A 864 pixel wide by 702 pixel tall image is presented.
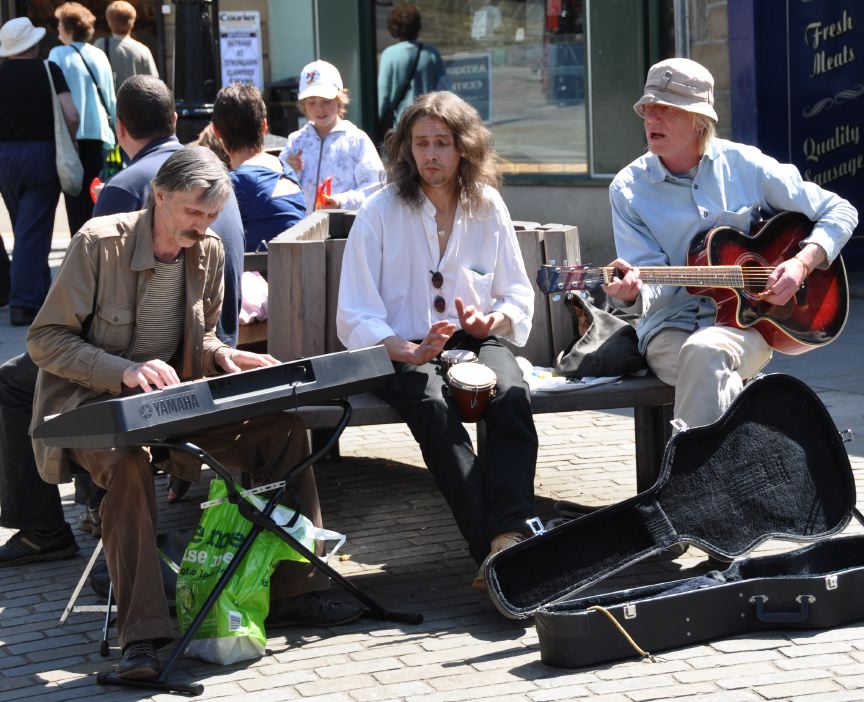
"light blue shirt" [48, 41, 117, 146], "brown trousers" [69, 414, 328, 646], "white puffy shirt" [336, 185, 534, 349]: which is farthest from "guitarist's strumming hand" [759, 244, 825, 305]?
"light blue shirt" [48, 41, 117, 146]

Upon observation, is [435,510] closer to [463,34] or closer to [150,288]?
[150,288]

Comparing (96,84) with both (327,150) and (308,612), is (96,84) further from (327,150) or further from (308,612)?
(308,612)

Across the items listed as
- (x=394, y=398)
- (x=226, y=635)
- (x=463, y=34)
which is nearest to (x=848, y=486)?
(x=394, y=398)

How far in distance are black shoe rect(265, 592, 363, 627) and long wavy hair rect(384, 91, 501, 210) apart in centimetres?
137

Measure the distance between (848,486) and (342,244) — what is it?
6.16 feet

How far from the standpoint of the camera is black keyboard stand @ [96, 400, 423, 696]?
153 inches

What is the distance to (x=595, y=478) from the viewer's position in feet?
19.2

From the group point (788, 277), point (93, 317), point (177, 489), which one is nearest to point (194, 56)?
point (177, 489)

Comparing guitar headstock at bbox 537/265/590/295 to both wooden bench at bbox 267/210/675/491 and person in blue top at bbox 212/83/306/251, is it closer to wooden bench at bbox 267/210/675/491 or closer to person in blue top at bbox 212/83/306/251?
wooden bench at bbox 267/210/675/491

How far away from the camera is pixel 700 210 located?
4.91 m

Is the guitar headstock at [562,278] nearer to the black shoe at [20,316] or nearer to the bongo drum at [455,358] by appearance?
the bongo drum at [455,358]

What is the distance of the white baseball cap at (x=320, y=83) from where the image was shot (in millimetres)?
7414

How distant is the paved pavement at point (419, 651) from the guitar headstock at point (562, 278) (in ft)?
3.05

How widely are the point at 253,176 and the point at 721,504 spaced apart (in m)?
2.71
